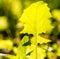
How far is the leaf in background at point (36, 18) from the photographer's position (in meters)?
0.56

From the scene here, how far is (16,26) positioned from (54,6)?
27 cm

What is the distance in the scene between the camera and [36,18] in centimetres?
58

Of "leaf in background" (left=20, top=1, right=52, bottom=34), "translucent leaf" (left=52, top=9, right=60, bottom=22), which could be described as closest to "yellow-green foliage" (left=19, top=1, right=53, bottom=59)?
"leaf in background" (left=20, top=1, right=52, bottom=34)

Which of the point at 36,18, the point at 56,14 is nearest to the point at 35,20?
the point at 36,18

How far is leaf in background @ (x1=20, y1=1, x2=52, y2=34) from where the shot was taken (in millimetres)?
561

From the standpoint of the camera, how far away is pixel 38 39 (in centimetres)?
60

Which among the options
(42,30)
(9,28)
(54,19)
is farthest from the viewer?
(54,19)

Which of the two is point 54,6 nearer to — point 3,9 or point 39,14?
point 3,9

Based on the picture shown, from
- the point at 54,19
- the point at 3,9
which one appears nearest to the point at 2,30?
the point at 3,9

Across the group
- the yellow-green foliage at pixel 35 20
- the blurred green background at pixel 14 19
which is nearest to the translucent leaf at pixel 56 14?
the blurred green background at pixel 14 19

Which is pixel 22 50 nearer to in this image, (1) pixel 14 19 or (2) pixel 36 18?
(2) pixel 36 18

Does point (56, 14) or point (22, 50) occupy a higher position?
point (56, 14)

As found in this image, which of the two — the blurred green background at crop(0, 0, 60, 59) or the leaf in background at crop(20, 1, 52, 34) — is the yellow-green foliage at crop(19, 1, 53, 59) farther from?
the blurred green background at crop(0, 0, 60, 59)

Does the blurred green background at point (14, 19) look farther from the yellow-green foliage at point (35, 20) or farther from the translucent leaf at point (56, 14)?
the yellow-green foliage at point (35, 20)
